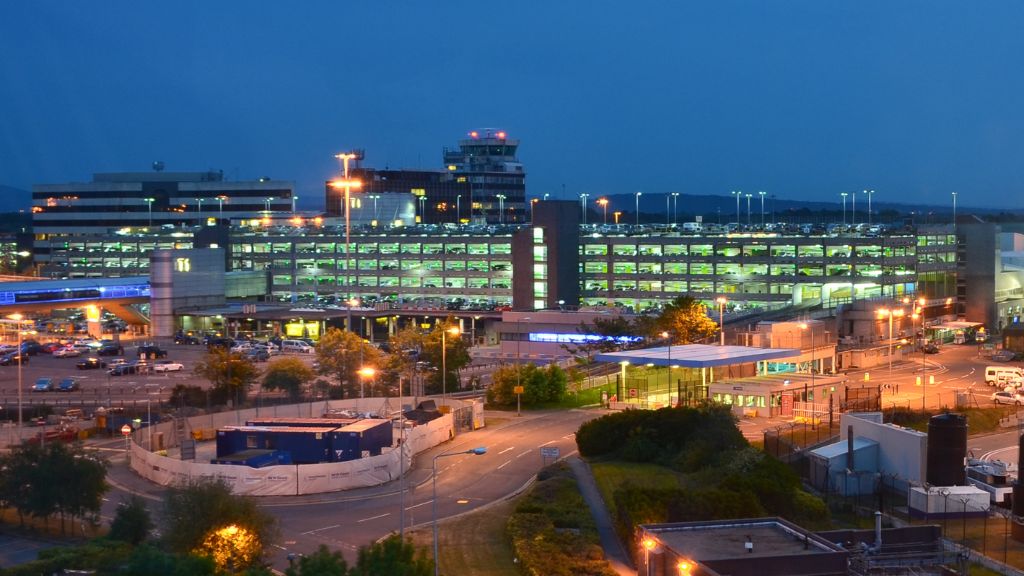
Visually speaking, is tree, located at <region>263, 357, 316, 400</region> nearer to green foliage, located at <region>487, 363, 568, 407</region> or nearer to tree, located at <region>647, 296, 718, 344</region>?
green foliage, located at <region>487, 363, 568, 407</region>

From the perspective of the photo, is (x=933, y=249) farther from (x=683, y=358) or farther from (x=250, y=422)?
(x=250, y=422)

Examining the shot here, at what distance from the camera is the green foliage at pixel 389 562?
→ 17.1m

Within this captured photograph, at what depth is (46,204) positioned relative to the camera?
10781 centimetres

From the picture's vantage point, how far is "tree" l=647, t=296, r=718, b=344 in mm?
51562

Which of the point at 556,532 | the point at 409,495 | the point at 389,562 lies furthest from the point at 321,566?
the point at 409,495

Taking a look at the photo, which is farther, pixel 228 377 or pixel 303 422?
pixel 228 377

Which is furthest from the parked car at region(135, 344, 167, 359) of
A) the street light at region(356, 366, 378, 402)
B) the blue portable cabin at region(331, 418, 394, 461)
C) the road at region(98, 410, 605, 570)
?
the blue portable cabin at region(331, 418, 394, 461)

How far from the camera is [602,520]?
25.5 meters

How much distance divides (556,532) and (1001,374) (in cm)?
2821

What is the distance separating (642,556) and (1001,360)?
40842 millimetres

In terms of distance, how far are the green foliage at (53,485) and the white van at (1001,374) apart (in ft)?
109

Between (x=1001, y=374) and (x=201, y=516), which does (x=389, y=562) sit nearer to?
(x=201, y=516)

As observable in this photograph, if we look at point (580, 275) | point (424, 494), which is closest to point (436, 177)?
point (580, 275)

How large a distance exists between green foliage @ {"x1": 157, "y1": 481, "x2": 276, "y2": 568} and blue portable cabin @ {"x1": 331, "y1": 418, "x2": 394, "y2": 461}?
871 cm
